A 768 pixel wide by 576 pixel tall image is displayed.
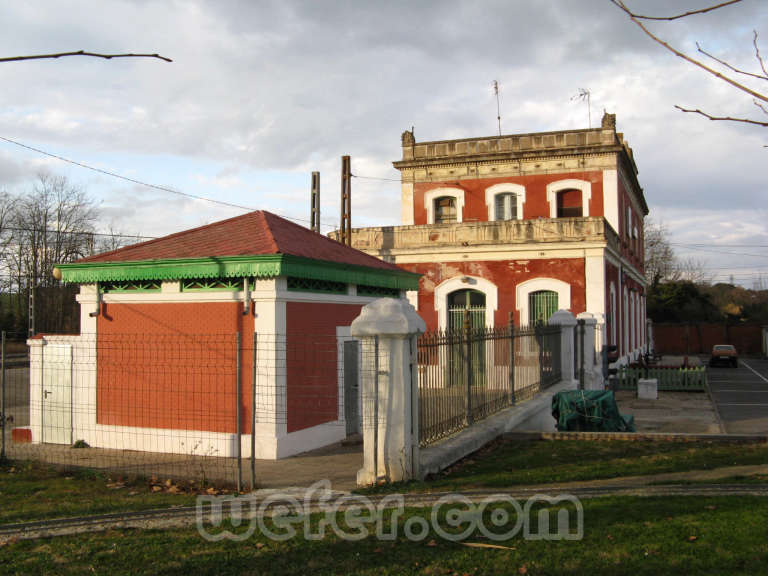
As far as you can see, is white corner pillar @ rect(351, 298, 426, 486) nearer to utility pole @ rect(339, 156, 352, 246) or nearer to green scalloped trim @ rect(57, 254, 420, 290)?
green scalloped trim @ rect(57, 254, 420, 290)

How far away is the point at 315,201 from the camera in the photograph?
24.5 metres

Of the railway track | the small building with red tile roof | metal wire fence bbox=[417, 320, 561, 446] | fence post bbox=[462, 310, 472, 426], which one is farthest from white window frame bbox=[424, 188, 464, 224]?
the railway track

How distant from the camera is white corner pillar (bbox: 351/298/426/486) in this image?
729 centimetres

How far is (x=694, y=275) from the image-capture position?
70.4 metres

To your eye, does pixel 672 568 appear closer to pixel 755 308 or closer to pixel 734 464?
pixel 734 464

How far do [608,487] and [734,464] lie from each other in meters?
2.40

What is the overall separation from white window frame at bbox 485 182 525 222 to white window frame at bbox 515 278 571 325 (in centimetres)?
559

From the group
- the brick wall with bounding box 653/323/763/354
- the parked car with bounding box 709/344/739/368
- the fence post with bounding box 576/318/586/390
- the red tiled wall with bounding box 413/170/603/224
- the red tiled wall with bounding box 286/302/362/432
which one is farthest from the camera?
the brick wall with bounding box 653/323/763/354

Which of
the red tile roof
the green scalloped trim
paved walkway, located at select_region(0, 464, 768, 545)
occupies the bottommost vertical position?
paved walkway, located at select_region(0, 464, 768, 545)

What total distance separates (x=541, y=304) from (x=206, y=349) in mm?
13623

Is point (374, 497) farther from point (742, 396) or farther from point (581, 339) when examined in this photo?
point (742, 396)

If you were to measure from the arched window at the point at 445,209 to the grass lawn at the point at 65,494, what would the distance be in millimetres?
20370

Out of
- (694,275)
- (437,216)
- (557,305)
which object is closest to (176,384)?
(557,305)

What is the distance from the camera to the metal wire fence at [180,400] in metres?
9.59
